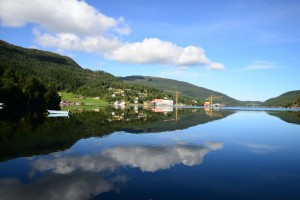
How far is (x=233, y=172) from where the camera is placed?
76.3 feet

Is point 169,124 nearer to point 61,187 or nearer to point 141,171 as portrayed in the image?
point 141,171

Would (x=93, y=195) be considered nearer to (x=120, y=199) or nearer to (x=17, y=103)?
(x=120, y=199)

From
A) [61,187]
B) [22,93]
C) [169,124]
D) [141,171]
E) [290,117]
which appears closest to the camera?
[61,187]

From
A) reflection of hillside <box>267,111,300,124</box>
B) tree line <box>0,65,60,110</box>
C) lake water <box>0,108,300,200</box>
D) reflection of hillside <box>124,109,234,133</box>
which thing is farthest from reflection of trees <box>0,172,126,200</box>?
tree line <box>0,65,60,110</box>

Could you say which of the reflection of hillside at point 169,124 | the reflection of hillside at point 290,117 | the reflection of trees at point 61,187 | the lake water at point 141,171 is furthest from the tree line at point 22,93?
the reflection of trees at point 61,187

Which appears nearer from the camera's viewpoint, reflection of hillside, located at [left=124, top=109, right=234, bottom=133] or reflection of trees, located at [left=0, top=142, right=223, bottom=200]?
reflection of trees, located at [left=0, top=142, right=223, bottom=200]

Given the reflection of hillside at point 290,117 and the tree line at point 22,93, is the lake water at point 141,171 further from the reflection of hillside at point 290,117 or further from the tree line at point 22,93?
the tree line at point 22,93

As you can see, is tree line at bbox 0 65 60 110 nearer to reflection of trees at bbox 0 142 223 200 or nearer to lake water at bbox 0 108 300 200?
lake water at bbox 0 108 300 200

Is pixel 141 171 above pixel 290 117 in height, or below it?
below

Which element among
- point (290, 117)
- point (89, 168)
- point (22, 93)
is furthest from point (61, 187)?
point (22, 93)

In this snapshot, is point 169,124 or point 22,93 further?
point 22,93

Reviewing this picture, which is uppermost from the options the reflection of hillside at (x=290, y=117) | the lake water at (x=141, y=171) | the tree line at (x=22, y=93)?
the tree line at (x=22, y=93)

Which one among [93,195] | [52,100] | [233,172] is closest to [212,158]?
[233,172]

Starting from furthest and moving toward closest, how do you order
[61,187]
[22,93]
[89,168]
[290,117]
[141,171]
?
[22,93], [290,117], [89,168], [141,171], [61,187]
